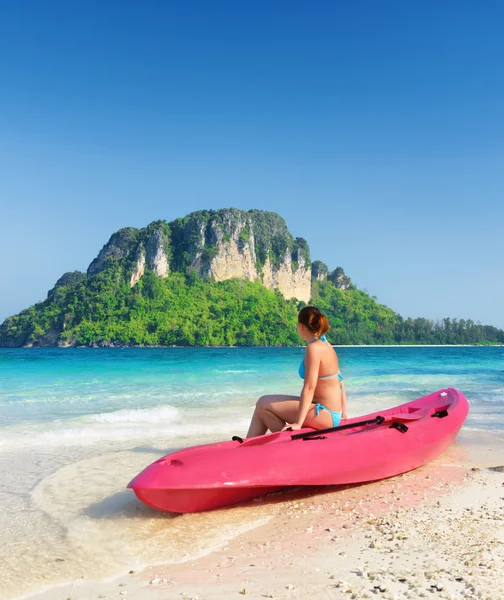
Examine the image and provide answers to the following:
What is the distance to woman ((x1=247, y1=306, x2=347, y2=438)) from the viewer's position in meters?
4.11

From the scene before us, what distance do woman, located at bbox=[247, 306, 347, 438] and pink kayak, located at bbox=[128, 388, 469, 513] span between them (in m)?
0.14

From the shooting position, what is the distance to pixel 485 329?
336 ft

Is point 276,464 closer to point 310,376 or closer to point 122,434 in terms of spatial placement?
point 310,376

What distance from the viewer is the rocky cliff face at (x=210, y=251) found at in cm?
8712

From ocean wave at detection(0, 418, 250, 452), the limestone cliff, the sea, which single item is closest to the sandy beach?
the sea

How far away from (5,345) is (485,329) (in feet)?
275

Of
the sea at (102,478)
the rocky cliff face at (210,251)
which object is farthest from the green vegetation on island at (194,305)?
the sea at (102,478)

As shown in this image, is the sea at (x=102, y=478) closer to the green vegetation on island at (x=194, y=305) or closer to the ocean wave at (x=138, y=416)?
the ocean wave at (x=138, y=416)

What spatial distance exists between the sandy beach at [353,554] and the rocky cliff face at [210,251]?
8295 centimetres

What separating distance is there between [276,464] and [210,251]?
8481cm

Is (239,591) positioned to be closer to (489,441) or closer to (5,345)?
(489,441)

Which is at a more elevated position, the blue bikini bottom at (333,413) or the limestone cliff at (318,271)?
the limestone cliff at (318,271)

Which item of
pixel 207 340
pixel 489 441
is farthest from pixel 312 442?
pixel 207 340

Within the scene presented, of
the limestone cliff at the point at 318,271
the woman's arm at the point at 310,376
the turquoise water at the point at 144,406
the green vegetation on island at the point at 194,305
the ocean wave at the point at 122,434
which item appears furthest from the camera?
the limestone cliff at the point at 318,271
